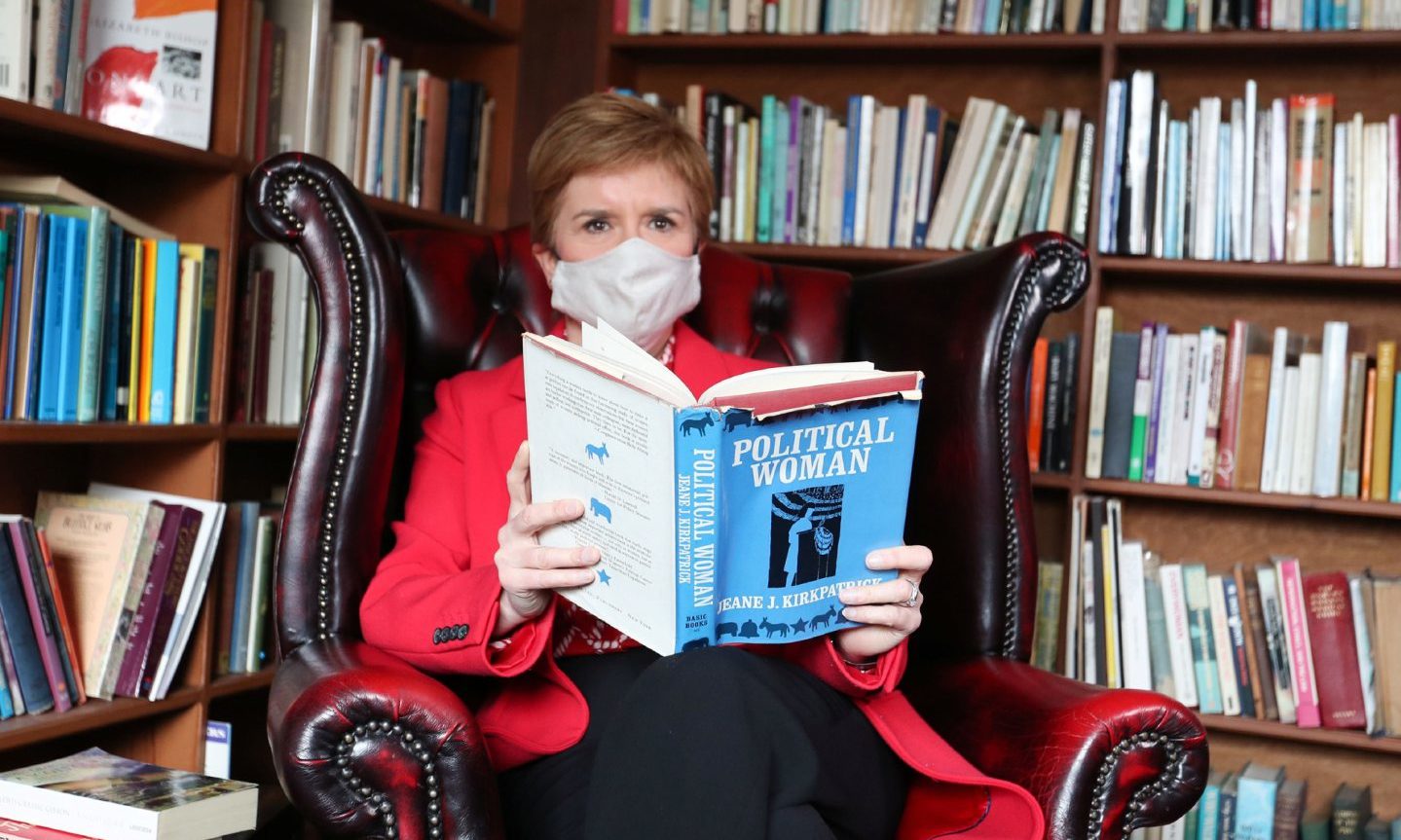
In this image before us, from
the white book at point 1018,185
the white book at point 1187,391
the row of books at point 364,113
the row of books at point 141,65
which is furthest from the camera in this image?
the white book at point 1018,185

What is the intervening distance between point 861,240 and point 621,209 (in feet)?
3.35

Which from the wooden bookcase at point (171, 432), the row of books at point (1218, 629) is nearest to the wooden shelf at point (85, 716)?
the wooden bookcase at point (171, 432)

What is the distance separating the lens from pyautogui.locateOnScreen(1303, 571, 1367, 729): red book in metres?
2.15

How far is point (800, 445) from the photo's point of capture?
1.08 m

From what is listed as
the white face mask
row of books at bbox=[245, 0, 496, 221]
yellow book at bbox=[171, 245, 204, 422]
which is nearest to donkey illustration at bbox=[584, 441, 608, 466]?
the white face mask

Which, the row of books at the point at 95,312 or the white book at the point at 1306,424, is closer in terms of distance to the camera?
the row of books at the point at 95,312

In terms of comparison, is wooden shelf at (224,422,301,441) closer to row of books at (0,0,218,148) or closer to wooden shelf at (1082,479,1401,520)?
row of books at (0,0,218,148)

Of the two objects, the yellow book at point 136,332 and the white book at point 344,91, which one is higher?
the white book at point 344,91

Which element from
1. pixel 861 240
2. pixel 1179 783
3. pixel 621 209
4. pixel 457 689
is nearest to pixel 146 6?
pixel 621 209

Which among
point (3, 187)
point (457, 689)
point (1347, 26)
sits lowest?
point (457, 689)

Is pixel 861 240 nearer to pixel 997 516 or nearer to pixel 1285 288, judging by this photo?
pixel 1285 288

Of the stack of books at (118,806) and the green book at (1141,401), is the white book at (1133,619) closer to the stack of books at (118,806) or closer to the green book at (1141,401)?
the green book at (1141,401)

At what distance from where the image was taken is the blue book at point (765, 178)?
248 centimetres

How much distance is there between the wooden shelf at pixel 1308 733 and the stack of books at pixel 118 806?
1590 millimetres
